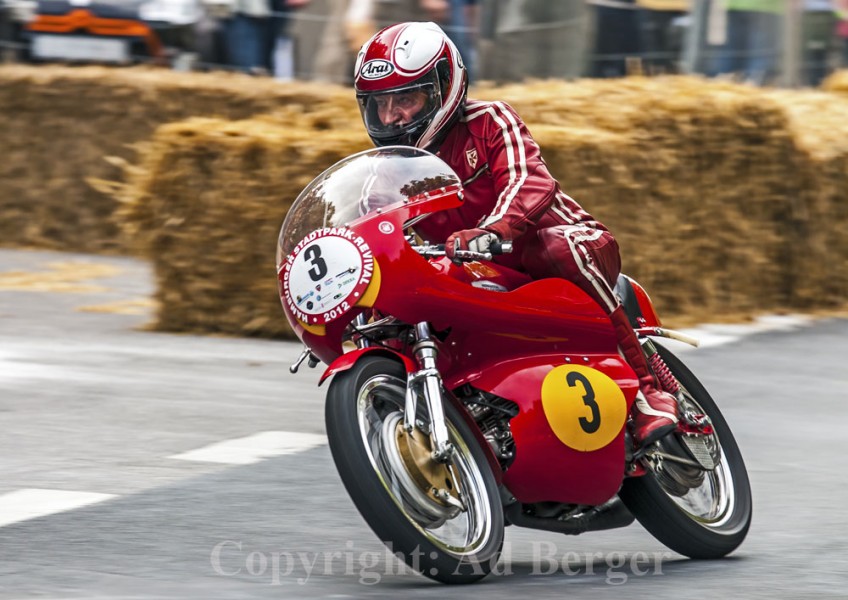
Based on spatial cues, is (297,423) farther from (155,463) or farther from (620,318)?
(620,318)

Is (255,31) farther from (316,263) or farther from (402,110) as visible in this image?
(316,263)

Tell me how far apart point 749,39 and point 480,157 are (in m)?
12.2

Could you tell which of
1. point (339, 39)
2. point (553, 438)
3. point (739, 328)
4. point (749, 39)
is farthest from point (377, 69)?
point (749, 39)

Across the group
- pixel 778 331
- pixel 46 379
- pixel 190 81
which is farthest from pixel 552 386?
pixel 190 81

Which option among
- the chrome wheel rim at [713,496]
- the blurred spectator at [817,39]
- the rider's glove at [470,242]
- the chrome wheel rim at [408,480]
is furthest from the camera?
the blurred spectator at [817,39]

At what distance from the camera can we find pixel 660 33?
57.0ft

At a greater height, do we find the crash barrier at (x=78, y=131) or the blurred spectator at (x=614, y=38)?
the blurred spectator at (x=614, y=38)

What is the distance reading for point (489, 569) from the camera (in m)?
5.57

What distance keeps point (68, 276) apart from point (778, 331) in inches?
214

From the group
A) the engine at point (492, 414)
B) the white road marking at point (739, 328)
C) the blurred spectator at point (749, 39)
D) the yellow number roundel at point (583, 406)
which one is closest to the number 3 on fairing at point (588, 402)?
the yellow number roundel at point (583, 406)

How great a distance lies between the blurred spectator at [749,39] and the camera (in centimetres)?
1767

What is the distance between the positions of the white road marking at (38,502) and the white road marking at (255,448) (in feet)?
3.02

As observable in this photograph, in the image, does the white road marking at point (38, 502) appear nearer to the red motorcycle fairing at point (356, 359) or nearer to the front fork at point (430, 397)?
the red motorcycle fairing at point (356, 359)

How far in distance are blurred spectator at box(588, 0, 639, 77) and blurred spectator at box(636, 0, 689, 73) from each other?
9 centimetres
